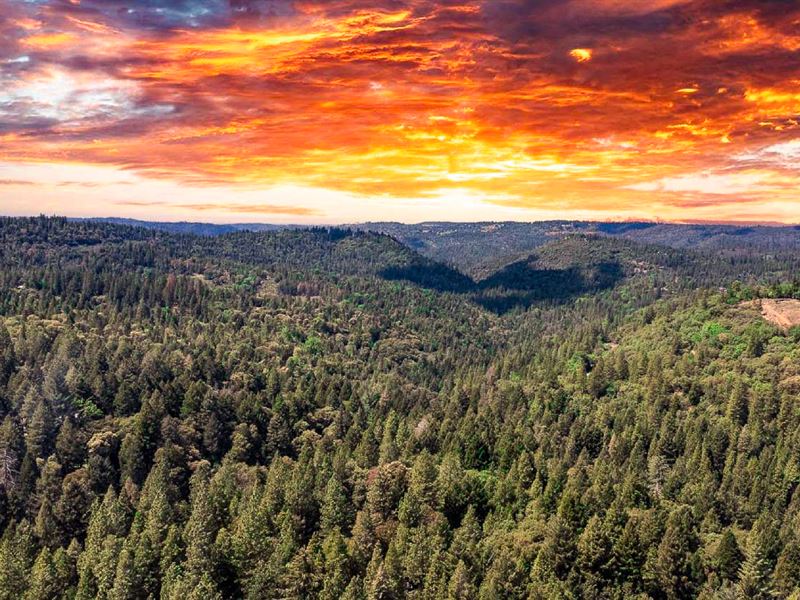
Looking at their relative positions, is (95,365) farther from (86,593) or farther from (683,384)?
(683,384)

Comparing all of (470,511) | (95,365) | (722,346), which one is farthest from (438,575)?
(722,346)

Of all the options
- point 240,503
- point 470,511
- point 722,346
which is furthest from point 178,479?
point 722,346

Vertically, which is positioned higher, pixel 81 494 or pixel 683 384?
pixel 683 384

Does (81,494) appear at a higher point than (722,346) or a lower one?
lower

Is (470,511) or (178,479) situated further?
(178,479)

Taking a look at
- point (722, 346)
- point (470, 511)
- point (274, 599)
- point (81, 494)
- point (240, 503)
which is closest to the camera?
point (274, 599)

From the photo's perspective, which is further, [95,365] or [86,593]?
[95,365]

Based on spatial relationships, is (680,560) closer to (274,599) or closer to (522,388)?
(274,599)

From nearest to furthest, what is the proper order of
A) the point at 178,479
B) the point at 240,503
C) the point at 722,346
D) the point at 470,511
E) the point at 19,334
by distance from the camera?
the point at 470,511
the point at 240,503
the point at 178,479
the point at 19,334
the point at 722,346

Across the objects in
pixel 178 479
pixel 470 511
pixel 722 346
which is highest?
pixel 722 346
